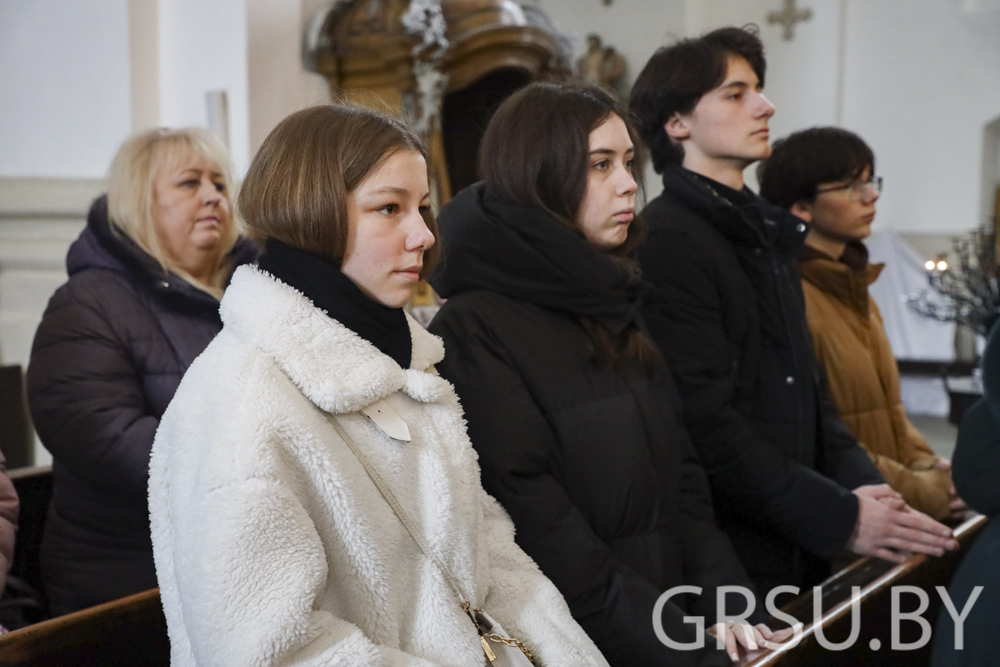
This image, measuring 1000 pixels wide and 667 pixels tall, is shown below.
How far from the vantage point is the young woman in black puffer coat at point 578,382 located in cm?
150

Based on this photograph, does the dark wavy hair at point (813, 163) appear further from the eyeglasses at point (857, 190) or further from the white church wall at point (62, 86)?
the white church wall at point (62, 86)

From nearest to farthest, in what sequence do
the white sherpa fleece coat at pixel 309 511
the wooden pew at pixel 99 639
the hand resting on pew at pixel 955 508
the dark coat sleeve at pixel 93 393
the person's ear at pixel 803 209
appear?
the white sherpa fleece coat at pixel 309 511, the wooden pew at pixel 99 639, the dark coat sleeve at pixel 93 393, the hand resting on pew at pixel 955 508, the person's ear at pixel 803 209

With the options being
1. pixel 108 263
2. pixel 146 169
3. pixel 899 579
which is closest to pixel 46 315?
pixel 108 263

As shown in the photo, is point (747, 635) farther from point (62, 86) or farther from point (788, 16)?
point (788, 16)

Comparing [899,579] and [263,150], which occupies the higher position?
[263,150]

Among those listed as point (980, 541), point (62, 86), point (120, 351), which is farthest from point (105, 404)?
point (62, 86)

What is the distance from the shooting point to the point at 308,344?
3.96 ft

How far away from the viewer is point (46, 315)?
2.16 m

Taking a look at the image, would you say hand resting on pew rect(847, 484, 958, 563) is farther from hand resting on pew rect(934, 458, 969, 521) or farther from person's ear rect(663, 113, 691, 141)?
person's ear rect(663, 113, 691, 141)

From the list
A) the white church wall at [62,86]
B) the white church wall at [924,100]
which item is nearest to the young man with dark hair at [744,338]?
the white church wall at [62,86]

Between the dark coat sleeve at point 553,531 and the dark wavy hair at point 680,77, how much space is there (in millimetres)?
992

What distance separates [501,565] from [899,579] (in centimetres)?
93

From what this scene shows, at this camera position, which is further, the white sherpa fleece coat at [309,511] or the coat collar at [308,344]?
the coat collar at [308,344]

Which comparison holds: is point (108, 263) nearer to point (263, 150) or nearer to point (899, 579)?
point (263, 150)
